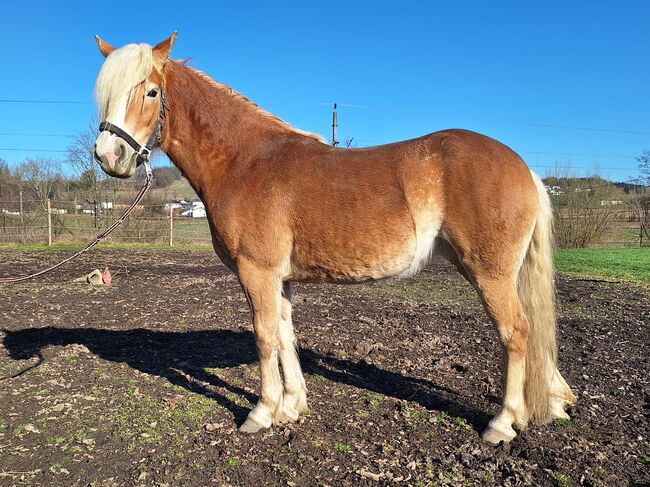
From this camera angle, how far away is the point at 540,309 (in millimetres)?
3627

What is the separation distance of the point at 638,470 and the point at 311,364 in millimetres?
3074

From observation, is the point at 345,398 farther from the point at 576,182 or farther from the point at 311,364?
the point at 576,182

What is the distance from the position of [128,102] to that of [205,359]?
3.08 m

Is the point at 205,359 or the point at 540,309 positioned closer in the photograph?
the point at 540,309

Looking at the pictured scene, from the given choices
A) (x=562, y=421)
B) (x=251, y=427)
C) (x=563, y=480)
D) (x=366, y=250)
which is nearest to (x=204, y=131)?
(x=366, y=250)

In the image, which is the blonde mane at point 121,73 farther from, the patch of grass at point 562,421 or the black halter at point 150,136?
the patch of grass at point 562,421

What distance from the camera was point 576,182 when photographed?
959 inches

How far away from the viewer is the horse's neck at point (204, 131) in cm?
372

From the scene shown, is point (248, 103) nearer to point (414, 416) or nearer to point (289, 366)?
point (289, 366)

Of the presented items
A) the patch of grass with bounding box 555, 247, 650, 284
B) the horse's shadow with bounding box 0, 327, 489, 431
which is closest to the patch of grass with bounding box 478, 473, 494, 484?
the horse's shadow with bounding box 0, 327, 489, 431

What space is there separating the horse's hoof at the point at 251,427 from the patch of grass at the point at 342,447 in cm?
63

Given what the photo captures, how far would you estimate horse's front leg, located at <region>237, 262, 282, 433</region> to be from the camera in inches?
138

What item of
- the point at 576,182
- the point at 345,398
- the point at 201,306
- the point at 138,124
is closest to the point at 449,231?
the point at 345,398

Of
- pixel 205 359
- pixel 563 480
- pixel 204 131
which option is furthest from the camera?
pixel 205 359
